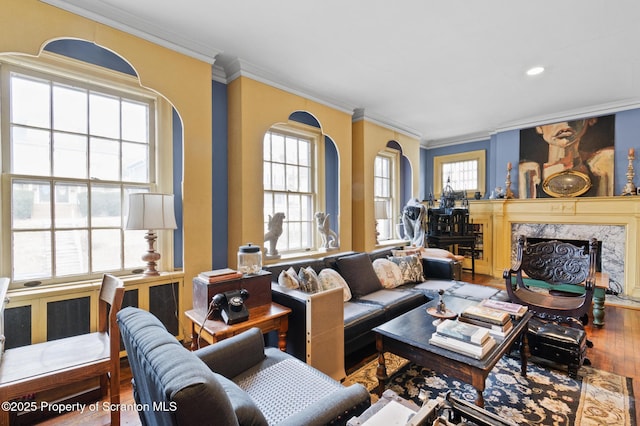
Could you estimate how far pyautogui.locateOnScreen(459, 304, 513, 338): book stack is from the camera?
195 cm

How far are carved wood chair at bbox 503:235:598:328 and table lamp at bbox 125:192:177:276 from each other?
3.32 m

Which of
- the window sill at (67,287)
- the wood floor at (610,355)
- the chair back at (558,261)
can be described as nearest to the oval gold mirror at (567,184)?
the wood floor at (610,355)

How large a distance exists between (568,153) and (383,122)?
10.1ft

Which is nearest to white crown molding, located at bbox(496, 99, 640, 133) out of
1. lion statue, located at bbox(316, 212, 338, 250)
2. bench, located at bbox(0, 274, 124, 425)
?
lion statue, located at bbox(316, 212, 338, 250)

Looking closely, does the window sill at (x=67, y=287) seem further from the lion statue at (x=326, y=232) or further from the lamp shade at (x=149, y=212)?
the lion statue at (x=326, y=232)

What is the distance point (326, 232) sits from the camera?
4027 millimetres

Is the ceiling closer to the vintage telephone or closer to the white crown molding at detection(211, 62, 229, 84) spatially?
the white crown molding at detection(211, 62, 229, 84)

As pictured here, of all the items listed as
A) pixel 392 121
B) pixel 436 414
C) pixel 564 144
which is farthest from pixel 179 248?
pixel 564 144

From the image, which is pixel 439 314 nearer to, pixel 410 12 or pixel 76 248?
pixel 410 12

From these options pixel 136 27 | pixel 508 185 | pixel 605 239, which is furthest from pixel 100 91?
pixel 605 239

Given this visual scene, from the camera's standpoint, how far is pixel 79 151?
233 centimetres

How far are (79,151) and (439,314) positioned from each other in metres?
3.16

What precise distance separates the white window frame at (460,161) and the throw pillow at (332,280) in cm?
445

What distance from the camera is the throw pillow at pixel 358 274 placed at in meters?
3.02
